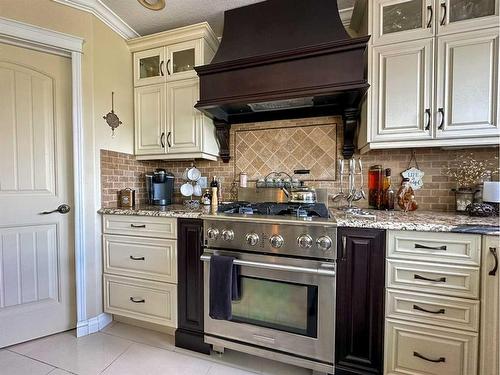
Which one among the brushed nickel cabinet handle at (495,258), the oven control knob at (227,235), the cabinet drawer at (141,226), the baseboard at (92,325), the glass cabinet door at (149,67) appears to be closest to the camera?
the brushed nickel cabinet handle at (495,258)

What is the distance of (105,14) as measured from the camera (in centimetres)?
201

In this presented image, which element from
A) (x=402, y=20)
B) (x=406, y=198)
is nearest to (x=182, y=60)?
(x=402, y=20)

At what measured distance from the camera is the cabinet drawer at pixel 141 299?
178 centimetres

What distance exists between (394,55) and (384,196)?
99cm

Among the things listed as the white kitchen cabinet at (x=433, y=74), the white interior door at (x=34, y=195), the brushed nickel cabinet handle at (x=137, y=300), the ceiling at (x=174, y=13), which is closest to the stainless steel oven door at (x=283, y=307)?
the brushed nickel cabinet handle at (x=137, y=300)

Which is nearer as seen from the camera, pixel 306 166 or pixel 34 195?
pixel 34 195

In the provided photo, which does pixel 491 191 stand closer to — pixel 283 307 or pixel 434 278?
pixel 434 278

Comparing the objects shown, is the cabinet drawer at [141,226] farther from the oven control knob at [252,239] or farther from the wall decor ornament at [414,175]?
the wall decor ornament at [414,175]

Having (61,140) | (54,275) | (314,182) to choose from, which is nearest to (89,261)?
(54,275)

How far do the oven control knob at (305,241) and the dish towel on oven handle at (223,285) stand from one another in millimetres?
443

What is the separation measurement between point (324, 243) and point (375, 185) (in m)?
0.89

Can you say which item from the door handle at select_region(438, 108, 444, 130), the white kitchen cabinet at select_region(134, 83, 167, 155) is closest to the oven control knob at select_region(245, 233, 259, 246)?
the white kitchen cabinet at select_region(134, 83, 167, 155)

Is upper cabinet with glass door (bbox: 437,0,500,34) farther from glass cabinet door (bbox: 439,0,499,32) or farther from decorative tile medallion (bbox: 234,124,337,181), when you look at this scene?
decorative tile medallion (bbox: 234,124,337,181)

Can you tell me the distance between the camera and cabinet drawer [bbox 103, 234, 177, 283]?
178 centimetres
